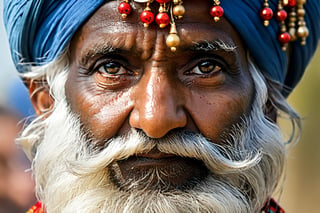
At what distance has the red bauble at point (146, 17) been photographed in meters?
2.32

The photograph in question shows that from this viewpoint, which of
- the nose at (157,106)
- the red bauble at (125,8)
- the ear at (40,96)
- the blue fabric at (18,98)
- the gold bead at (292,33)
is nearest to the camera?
the nose at (157,106)

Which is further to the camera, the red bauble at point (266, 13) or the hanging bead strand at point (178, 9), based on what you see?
the red bauble at point (266, 13)

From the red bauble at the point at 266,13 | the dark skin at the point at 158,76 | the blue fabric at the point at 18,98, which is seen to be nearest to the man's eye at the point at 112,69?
the dark skin at the point at 158,76

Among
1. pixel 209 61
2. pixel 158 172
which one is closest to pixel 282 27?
pixel 209 61

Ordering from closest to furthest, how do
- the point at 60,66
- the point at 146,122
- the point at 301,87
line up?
the point at 146,122 → the point at 60,66 → the point at 301,87

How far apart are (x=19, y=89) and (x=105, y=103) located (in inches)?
103

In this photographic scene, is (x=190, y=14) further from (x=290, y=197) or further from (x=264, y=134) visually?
(x=290, y=197)

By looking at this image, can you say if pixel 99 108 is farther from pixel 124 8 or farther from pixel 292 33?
pixel 292 33

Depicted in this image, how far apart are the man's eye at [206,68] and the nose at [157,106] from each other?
97mm

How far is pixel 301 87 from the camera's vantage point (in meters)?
5.94

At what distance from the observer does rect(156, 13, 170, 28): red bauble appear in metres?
2.31

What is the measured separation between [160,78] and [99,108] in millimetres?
234

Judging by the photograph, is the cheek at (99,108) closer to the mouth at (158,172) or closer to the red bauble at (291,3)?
the mouth at (158,172)

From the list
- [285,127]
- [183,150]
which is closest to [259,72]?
[183,150]
